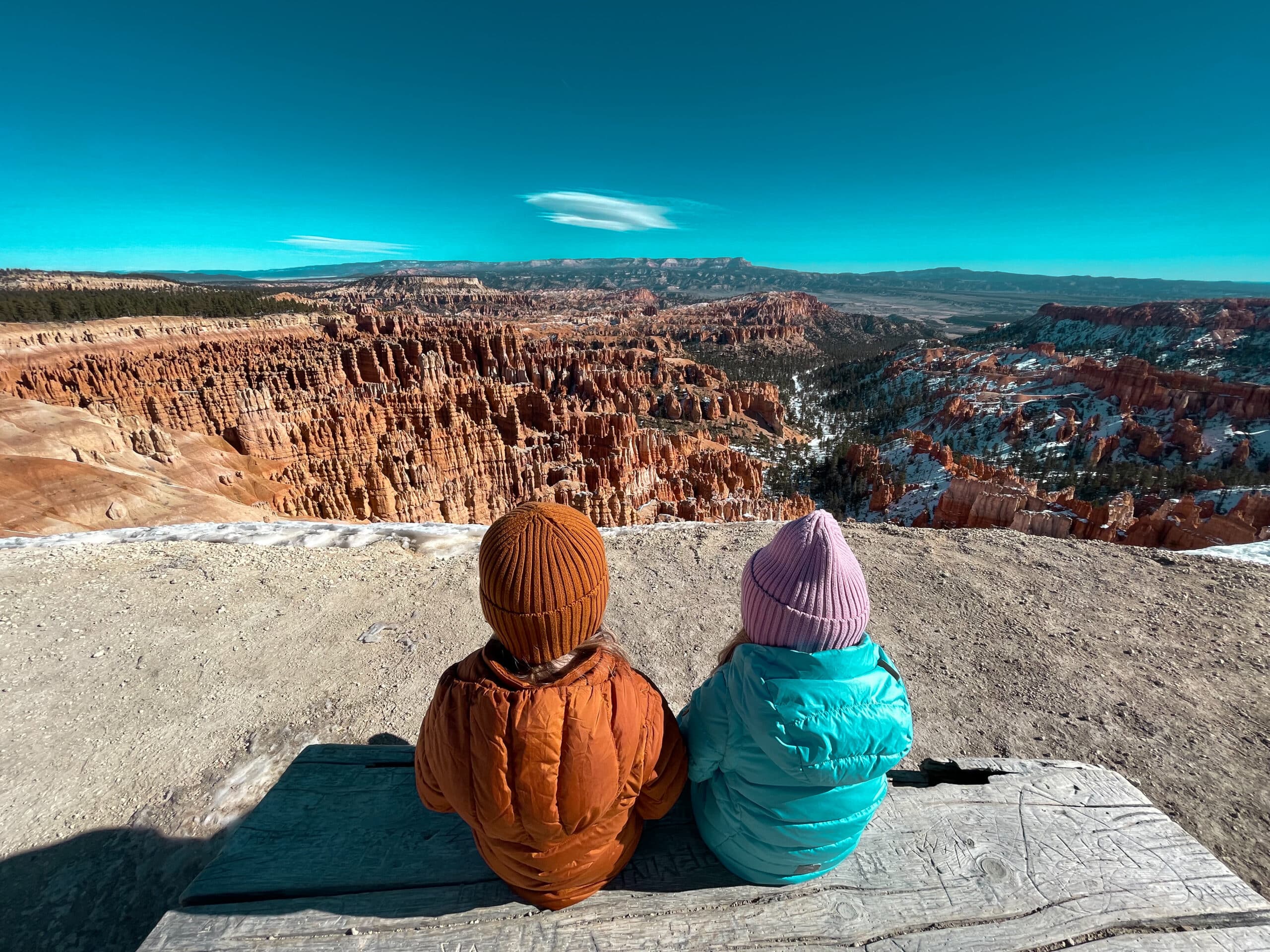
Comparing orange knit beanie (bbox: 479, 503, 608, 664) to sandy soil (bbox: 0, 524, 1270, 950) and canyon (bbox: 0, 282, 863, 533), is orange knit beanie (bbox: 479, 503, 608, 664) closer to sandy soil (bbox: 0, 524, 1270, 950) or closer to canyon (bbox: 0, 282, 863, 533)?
sandy soil (bbox: 0, 524, 1270, 950)

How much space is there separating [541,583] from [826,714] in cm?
93

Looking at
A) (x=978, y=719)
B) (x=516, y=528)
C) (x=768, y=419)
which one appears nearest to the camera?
(x=516, y=528)

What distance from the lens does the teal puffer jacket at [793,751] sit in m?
1.54

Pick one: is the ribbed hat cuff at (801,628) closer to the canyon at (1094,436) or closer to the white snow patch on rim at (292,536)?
the white snow patch on rim at (292,536)

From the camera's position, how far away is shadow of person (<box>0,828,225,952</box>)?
2.56 m

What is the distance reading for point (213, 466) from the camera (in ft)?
49.3

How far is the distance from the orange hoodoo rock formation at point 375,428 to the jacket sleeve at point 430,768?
35.5 feet

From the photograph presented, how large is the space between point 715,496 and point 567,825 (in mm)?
25336

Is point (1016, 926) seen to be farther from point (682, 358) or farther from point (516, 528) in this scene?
point (682, 358)

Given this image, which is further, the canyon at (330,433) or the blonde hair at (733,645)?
the canyon at (330,433)

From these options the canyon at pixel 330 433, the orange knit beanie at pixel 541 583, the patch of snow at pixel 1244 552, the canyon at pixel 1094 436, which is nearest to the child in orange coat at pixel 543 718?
the orange knit beanie at pixel 541 583

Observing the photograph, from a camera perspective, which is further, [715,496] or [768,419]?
[768,419]

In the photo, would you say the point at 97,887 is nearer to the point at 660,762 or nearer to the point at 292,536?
the point at 660,762

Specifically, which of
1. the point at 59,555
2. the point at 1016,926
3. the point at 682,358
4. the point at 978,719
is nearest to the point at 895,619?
the point at 978,719
